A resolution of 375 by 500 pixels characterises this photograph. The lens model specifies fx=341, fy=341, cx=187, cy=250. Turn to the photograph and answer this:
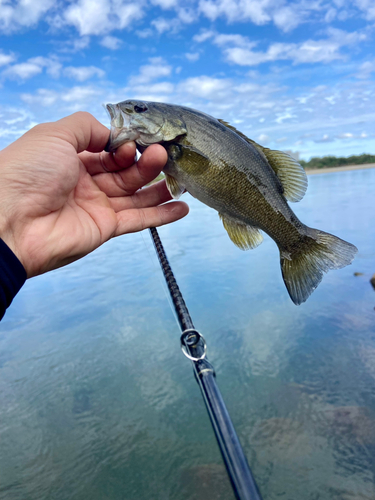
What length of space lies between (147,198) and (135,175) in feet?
1.28

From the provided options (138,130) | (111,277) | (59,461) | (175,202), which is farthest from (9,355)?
(138,130)

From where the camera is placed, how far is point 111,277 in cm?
1143

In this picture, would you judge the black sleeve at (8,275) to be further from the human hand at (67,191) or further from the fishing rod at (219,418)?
the fishing rod at (219,418)

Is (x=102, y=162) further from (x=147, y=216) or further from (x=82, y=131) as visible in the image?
(x=147, y=216)

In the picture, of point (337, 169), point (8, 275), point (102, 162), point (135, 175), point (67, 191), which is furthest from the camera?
point (337, 169)

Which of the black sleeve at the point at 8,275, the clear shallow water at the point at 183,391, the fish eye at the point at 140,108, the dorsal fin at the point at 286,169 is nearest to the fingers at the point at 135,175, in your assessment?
the fish eye at the point at 140,108

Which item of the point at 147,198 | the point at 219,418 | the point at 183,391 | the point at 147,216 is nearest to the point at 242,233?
the point at 147,216

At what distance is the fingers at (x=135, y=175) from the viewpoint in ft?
7.06

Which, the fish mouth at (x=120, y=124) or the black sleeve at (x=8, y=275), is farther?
the fish mouth at (x=120, y=124)

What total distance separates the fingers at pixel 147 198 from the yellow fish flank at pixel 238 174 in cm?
67

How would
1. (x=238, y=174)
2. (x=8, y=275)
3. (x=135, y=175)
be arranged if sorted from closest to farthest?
(x=8, y=275) < (x=238, y=174) < (x=135, y=175)

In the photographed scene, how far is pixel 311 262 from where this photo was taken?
7.03ft

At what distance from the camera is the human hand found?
7.00 ft

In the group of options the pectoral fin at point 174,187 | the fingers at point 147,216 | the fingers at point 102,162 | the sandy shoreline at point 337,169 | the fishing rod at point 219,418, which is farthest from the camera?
the sandy shoreline at point 337,169
